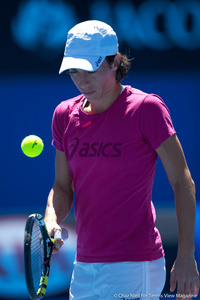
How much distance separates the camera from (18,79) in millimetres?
4750

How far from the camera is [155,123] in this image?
2420 mm

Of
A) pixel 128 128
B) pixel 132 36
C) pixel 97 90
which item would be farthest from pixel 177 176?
pixel 132 36

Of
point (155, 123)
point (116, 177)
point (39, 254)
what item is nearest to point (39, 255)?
point (39, 254)

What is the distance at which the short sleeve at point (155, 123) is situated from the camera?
2.41 meters

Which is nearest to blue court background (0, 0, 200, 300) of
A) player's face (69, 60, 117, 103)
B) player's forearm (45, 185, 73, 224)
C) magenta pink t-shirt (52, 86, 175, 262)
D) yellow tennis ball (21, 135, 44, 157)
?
yellow tennis ball (21, 135, 44, 157)

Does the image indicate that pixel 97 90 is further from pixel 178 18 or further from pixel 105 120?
pixel 178 18

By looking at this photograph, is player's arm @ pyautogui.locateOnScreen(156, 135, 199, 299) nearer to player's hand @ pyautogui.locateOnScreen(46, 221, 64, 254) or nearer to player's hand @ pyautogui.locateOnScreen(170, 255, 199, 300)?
player's hand @ pyautogui.locateOnScreen(170, 255, 199, 300)

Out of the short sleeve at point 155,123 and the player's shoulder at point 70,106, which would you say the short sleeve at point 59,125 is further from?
the short sleeve at point 155,123

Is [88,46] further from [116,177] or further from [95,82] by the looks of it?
[116,177]

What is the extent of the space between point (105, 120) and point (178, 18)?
2.48 metres

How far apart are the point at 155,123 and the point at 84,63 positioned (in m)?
0.38

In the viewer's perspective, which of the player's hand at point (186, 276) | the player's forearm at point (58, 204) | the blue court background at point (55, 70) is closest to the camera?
the player's hand at point (186, 276)

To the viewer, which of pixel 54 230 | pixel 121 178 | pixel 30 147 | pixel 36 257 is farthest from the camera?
pixel 30 147

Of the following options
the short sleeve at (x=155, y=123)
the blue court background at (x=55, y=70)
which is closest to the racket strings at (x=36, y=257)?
the short sleeve at (x=155, y=123)
